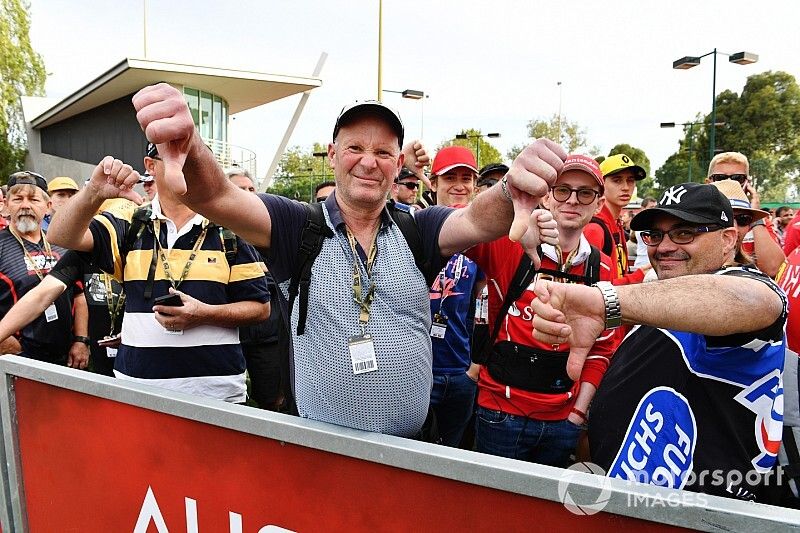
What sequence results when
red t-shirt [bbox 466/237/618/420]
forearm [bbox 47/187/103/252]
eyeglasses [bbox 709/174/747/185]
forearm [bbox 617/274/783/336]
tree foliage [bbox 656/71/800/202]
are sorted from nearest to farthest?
forearm [bbox 617/274/783/336] → forearm [bbox 47/187/103/252] → red t-shirt [bbox 466/237/618/420] → eyeglasses [bbox 709/174/747/185] → tree foliage [bbox 656/71/800/202]

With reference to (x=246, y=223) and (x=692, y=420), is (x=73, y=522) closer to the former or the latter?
(x=246, y=223)

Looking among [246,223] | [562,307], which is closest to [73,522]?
[246,223]

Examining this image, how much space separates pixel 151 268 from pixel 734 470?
2548 millimetres

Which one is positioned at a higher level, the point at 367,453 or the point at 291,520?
the point at 367,453

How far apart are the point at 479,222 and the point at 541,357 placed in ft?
3.28

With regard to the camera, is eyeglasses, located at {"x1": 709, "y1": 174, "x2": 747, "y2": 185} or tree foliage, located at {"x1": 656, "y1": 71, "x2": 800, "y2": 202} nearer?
eyeglasses, located at {"x1": 709, "y1": 174, "x2": 747, "y2": 185}

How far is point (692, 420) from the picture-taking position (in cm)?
181

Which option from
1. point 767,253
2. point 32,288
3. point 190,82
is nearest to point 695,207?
point 767,253

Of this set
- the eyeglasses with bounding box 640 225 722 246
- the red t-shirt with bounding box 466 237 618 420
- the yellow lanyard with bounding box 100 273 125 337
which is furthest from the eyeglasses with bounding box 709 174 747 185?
the yellow lanyard with bounding box 100 273 125 337

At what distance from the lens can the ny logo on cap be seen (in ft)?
6.95

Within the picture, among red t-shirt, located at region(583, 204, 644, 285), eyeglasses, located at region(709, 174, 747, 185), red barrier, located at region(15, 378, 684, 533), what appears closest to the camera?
red barrier, located at region(15, 378, 684, 533)

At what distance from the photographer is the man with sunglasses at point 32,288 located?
392cm

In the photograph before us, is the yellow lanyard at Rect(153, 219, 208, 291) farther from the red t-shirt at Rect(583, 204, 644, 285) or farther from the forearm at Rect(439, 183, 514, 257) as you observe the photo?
the red t-shirt at Rect(583, 204, 644, 285)

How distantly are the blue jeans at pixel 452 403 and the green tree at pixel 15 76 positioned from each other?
97.3 feet
